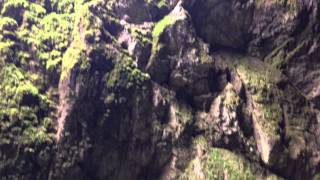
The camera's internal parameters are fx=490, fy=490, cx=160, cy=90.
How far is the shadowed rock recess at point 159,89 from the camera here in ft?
69.7

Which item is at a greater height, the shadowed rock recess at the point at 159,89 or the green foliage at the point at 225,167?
the shadowed rock recess at the point at 159,89

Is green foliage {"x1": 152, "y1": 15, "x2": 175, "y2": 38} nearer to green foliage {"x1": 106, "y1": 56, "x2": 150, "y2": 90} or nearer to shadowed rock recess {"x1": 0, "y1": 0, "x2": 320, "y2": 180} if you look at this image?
shadowed rock recess {"x1": 0, "y1": 0, "x2": 320, "y2": 180}

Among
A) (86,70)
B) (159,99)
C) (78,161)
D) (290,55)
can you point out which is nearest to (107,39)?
(86,70)

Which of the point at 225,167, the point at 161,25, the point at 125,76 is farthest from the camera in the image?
the point at 161,25

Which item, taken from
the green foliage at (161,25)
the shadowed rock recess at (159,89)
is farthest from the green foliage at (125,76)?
the green foliage at (161,25)

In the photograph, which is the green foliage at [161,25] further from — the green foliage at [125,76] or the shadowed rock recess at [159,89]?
the green foliage at [125,76]

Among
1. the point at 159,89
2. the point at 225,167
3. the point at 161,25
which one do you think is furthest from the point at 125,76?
the point at 225,167

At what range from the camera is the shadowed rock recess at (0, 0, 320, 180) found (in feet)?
69.7

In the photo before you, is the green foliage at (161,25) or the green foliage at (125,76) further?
the green foliage at (161,25)

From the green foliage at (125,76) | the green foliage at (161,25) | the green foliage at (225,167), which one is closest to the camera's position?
the green foliage at (225,167)

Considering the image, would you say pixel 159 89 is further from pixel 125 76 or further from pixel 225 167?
pixel 225 167

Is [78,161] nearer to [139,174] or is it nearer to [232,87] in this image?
[139,174]

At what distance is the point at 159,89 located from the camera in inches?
907

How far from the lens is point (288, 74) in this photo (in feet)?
80.2
